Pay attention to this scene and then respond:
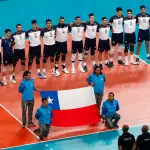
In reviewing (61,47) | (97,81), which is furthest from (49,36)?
(97,81)

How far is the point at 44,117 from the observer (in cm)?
1856

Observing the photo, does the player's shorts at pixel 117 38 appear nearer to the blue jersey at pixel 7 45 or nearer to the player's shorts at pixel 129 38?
the player's shorts at pixel 129 38

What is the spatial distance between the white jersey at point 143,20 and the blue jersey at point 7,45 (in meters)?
4.91

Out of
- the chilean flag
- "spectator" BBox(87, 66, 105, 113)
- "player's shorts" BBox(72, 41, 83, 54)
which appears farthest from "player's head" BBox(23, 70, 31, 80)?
"player's shorts" BBox(72, 41, 83, 54)

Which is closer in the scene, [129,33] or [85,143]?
[85,143]

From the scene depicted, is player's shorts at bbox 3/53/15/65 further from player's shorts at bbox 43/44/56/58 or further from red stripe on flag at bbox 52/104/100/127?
red stripe on flag at bbox 52/104/100/127

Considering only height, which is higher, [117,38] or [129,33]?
[129,33]

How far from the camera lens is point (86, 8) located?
2938cm

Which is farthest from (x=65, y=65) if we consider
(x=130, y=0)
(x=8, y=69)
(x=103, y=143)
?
(x=130, y=0)

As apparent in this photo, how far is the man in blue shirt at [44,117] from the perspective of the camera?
60.7 ft

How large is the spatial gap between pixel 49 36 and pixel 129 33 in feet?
10.4

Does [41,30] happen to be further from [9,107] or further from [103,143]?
[103,143]

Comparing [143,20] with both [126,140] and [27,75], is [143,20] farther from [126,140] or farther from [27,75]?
[126,140]

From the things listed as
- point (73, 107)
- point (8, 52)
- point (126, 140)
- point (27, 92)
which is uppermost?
point (8, 52)
